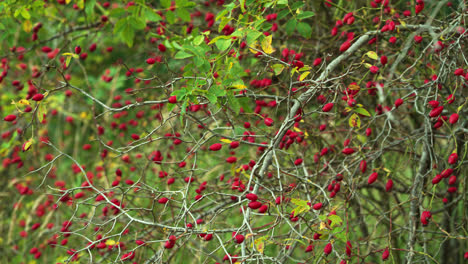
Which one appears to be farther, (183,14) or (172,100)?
(183,14)

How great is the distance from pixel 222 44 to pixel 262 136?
1.20ft

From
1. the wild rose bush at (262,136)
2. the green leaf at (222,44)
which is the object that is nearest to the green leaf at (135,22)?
the wild rose bush at (262,136)

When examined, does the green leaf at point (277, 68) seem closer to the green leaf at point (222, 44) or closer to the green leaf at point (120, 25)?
the green leaf at point (222, 44)

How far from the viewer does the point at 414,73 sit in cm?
248

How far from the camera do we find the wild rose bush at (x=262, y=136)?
1832 millimetres

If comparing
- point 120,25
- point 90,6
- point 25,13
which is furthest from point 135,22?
point 25,13

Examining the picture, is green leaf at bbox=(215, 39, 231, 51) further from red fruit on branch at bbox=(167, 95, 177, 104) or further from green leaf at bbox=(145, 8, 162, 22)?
green leaf at bbox=(145, 8, 162, 22)

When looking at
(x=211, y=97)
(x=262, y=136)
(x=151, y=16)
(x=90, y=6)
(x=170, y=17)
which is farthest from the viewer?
(x=90, y=6)

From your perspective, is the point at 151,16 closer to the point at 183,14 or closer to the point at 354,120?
the point at 183,14

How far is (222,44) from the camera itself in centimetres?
181

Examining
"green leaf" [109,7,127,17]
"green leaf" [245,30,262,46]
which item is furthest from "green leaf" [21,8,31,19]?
"green leaf" [245,30,262,46]

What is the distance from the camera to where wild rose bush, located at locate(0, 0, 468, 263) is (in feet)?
6.01

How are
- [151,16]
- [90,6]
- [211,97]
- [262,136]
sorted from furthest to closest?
[90,6], [151,16], [262,136], [211,97]

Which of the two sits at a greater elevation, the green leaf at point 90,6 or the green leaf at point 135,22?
the green leaf at point 135,22
